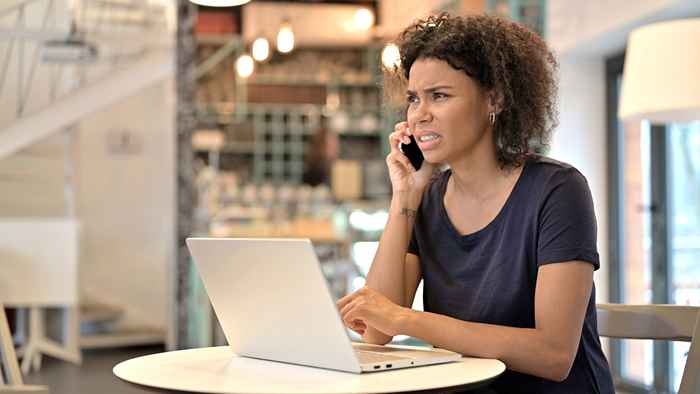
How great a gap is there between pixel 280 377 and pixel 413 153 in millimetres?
800

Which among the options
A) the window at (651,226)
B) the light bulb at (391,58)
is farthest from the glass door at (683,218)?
the light bulb at (391,58)

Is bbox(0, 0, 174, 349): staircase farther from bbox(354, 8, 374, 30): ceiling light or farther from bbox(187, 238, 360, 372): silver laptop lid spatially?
bbox(187, 238, 360, 372): silver laptop lid

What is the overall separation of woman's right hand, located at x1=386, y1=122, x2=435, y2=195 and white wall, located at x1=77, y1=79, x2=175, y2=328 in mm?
7255

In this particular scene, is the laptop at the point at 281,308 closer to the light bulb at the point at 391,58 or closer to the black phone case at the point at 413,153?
the black phone case at the point at 413,153

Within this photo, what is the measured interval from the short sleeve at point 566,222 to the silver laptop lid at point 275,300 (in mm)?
462

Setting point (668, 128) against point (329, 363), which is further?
point (668, 128)

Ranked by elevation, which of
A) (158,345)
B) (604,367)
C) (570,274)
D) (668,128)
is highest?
(668,128)

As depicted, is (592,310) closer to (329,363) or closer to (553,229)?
(553,229)

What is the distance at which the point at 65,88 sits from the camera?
786 centimetres

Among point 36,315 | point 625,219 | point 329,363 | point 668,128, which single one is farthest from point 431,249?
point 36,315

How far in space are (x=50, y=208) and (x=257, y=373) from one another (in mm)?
7134

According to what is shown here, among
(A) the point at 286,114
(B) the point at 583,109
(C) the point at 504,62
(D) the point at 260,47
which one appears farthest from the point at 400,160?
(A) the point at 286,114

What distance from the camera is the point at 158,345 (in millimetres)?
8656

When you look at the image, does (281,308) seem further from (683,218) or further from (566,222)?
(683,218)
